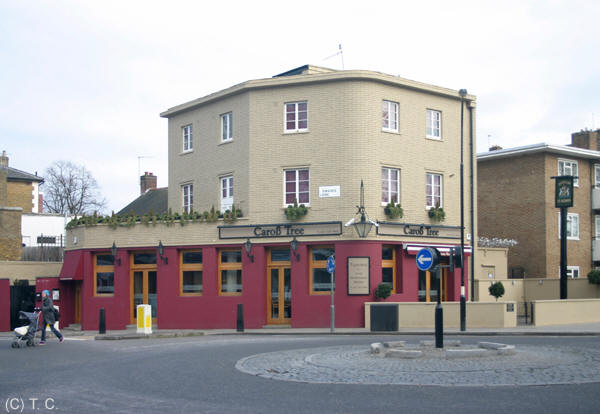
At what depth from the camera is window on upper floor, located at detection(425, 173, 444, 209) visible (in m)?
30.8

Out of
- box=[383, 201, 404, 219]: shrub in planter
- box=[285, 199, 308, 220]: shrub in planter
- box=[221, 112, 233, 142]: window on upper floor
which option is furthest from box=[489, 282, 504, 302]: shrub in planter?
box=[221, 112, 233, 142]: window on upper floor

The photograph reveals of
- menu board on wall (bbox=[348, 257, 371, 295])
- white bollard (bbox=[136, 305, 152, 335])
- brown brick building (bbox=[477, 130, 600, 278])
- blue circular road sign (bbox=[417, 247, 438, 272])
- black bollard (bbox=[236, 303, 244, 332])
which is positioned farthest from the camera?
brown brick building (bbox=[477, 130, 600, 278])

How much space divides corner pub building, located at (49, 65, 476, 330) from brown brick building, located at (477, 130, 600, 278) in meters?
8.54

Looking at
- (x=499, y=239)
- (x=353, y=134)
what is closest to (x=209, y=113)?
(x=353, y=134)

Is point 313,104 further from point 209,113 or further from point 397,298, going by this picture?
point 397,298

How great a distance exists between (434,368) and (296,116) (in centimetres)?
1751

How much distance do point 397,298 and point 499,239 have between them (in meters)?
13.3

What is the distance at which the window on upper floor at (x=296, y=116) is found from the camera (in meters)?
29.6

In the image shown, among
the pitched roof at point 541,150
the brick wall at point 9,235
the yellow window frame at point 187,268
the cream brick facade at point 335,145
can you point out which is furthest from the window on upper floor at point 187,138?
the pitched roof at point 541,150

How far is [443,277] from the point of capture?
103 feet

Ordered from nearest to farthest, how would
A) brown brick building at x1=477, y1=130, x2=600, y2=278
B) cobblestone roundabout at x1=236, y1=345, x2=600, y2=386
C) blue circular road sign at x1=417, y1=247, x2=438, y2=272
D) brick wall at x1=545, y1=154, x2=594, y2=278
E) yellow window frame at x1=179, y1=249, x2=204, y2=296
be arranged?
cobblestone roundabout at x1=236, y1=345, x2=600, y2=386 < blue circular road sign at x1=417, y1=247, x2=438, y2=272 < yellow window frame at x1=179, y1=249, x2=204, y2=296 < brick wall at x1=545, y1=154, x2=594, y2=278 < brown brick building at x1=477, y1=130, x2=600, y2=278

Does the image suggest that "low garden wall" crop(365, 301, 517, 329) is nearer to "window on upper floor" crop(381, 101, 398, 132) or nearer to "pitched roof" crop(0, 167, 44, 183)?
"window on upper floor" crop(381, 101, 398, 132)

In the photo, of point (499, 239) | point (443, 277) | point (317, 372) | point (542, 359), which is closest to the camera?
point (317, 372)

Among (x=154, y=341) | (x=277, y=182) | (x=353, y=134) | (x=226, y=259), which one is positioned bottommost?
(x=154, y=341)
